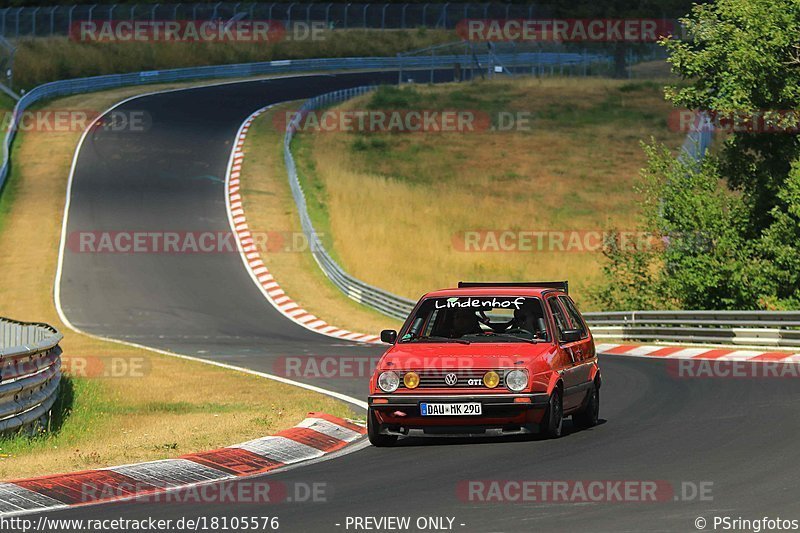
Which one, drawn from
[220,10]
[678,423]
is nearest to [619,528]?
[678,423]

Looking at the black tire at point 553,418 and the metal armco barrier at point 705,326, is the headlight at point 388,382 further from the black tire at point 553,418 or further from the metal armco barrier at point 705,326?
the metal armco barrier at point 705,326

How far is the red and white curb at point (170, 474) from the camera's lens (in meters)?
10.3

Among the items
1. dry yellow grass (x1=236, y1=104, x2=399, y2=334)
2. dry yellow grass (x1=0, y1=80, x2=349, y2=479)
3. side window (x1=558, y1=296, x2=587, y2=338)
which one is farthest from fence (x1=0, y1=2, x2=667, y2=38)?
side window (x1=558, y1=296, x2=587, y2=338)

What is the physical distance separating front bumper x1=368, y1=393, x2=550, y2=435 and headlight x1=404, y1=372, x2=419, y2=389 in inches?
4.4

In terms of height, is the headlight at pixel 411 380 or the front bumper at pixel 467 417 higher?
the headlight at pixel 411 380

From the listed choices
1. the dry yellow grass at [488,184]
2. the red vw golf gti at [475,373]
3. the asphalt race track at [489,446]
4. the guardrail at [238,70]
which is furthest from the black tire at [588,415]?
the guardrail at [238,70]

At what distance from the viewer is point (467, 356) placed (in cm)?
1329

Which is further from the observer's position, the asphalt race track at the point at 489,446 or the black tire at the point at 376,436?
the black tire at the point at 376,436

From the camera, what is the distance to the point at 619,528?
8.68 metres

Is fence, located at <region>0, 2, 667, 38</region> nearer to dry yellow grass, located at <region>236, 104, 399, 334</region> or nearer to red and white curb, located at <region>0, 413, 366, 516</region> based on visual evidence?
dry yellow grass, located at <region>236, 104, 399, 334</region>

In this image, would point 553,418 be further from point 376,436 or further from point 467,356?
point 376,436

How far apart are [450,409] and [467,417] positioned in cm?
18

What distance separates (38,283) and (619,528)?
110 ft

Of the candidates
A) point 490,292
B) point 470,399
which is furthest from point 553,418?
point 490,292
